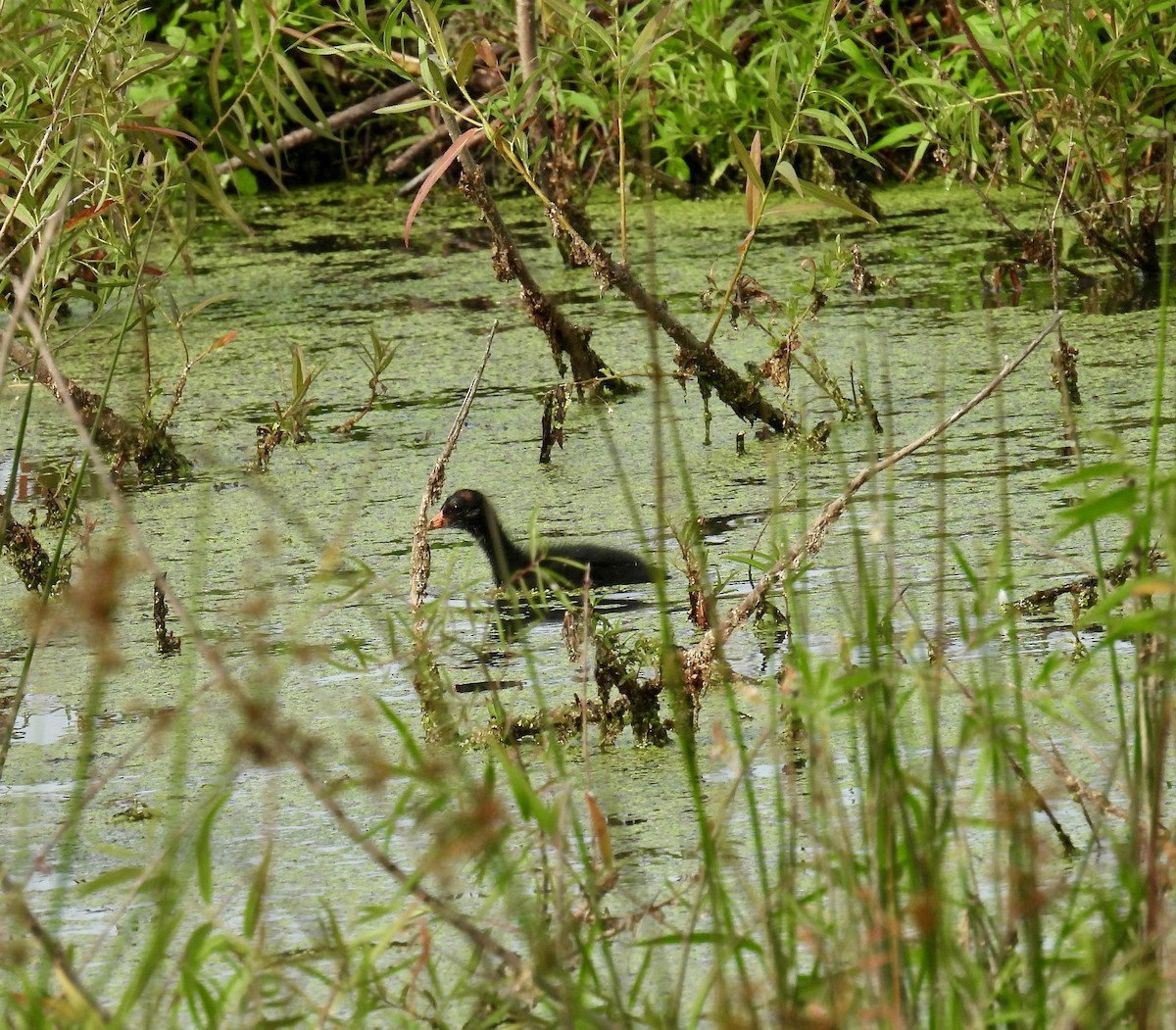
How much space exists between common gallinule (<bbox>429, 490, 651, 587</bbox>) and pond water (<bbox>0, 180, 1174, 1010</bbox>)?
59mm

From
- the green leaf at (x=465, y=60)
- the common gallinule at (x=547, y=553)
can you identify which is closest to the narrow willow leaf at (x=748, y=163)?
the green leaf at (x=465, y=60)

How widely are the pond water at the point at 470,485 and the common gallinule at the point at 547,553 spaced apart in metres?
0.06

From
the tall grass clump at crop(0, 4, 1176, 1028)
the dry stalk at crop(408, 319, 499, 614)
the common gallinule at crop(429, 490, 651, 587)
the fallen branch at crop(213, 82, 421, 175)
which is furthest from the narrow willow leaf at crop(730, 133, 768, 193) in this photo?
the fallen branch at crop(213, 82, 421, 175)

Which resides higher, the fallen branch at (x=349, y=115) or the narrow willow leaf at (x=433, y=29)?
the narrow willow leaf at (x=433, y=29)

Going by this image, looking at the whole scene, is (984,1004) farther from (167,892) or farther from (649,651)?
(649,651)

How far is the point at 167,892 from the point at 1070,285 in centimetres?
440

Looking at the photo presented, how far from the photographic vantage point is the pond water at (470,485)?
246cm

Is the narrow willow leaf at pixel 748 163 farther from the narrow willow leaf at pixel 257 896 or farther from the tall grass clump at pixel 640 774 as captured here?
the narrow willow leaf at pixel 257 896

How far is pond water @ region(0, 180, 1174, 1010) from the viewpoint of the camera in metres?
2.46

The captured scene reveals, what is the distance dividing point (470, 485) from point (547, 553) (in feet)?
3.13

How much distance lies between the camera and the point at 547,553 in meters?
3.45

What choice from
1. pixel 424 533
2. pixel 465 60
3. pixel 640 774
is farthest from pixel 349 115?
pixel 640 774

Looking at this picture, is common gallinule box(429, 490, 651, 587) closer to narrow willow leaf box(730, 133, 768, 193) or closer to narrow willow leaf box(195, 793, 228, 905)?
narrow willow leaf box(730, 133, 768, 193)

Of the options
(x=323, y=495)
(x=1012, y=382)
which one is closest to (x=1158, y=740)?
(x=323, y=495)
